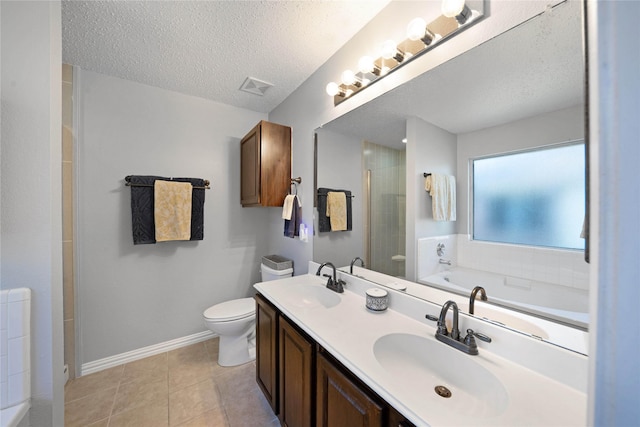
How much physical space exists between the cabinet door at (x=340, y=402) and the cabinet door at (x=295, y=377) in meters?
0.07

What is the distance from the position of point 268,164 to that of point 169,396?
185 centimetres

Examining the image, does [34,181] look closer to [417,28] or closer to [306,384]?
[306,384]

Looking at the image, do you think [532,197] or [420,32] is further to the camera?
[420,32]

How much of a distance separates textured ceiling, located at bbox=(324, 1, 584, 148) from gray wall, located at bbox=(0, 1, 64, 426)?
1589 millimetres

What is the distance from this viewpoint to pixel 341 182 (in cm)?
171

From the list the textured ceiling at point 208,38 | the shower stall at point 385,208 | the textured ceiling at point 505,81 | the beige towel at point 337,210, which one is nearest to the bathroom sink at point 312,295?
the shower stall at point 385,208

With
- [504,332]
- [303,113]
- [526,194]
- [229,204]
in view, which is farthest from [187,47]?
[504,332]

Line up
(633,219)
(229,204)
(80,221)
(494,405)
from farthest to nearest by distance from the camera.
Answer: (229,204), (80,221), (494,405), (633,219)

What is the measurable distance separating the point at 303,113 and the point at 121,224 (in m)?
1.81

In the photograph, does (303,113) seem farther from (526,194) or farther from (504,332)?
(504,332)

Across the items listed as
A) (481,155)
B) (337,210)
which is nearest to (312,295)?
(337,210)

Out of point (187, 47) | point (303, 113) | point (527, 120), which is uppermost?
point (187, 47)

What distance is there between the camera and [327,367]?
0.90 meters

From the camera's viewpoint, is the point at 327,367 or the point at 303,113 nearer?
the point at 327,367
